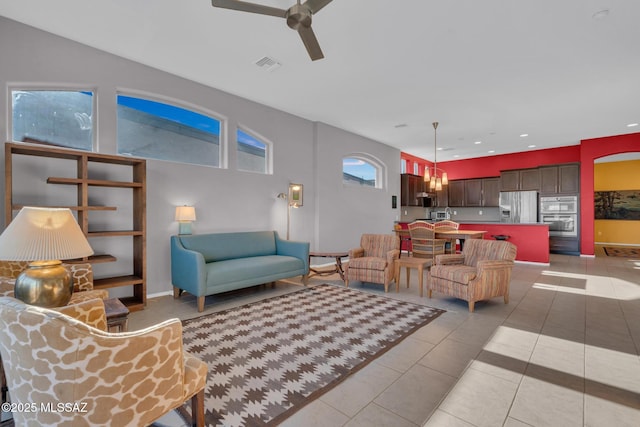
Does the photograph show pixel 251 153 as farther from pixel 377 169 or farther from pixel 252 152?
pixel 377 169

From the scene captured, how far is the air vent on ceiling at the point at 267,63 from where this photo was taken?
3.67 m

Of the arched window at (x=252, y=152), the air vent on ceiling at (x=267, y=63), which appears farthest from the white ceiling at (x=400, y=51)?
the arched window at (x=252, y=152)

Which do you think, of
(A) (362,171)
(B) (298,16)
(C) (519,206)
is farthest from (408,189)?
(B) (298,16)

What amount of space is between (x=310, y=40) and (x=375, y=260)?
10.1ft

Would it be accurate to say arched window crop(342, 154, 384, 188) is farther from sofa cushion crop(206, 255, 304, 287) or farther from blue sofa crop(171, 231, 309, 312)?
sofa cushion crop(206, 255, 304, 287)

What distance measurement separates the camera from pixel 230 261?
412 centimetres

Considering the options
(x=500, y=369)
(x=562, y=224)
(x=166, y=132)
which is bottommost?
(x=500, y=369)

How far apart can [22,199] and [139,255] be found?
49.1 inches

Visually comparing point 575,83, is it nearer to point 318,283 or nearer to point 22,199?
point 318,283

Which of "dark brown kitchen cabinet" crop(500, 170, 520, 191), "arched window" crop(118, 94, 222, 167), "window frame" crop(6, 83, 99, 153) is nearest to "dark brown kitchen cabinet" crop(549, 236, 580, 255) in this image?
"dark brown kitchen cabinet" crop(500, 170, 520, 191)

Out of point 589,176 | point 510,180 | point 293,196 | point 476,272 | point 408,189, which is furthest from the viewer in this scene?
point 408,189

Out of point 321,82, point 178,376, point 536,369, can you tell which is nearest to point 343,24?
point 321,82

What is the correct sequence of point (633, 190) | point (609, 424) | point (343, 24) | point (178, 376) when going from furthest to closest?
point (633, 190)
point (343, 24)
point (609, 424)
point (178, 376)

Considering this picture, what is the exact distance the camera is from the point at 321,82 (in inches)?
170
